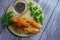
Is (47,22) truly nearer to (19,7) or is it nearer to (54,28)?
(54,28)

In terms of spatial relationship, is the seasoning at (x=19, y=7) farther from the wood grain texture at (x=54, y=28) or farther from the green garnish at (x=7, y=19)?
the wood grain texture at (x=54, y=28)

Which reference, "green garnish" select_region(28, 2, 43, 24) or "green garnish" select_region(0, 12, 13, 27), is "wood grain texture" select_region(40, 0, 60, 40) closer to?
"green garnish" select_region(28, 2, 43, 24)

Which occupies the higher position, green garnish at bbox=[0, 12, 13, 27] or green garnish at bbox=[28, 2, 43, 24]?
green garnish at bbox=[28, 2, 43, 24]

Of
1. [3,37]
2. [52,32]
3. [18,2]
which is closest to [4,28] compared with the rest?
[3,37]

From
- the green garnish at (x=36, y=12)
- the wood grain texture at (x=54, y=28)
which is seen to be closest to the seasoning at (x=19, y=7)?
the green garnish at (x=36, y=12)

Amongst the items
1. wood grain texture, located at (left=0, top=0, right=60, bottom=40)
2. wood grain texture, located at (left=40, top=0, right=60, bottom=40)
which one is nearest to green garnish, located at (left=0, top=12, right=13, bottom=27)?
wood grain texture, located at (left=0, top=0, right=60, bottom=40)

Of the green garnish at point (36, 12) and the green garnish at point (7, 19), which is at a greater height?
the green garnish at point (36, 12)

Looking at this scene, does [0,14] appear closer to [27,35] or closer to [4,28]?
[4,28]

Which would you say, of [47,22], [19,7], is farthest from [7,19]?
[47,22]

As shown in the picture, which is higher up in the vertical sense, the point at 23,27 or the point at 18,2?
the point at 18,2
